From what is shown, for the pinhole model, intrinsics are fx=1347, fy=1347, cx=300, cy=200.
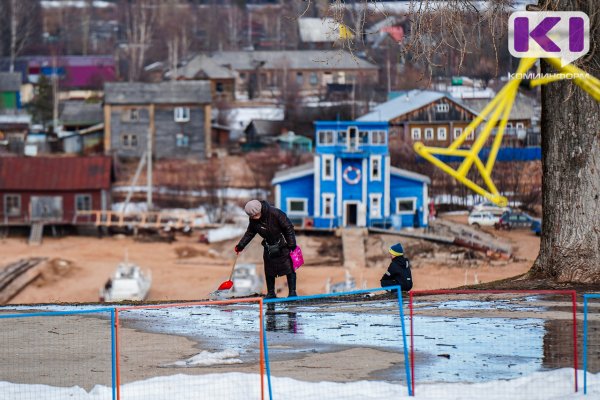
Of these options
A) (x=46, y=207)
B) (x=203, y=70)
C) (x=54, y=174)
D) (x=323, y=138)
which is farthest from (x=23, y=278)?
(x=203, y=70)

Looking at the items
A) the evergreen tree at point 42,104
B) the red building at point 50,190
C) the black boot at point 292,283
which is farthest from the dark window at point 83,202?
the black boot at point 292,283

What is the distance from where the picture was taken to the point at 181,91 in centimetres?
7231

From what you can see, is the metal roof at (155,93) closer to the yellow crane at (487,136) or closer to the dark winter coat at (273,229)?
the dark winter coat at (273,229)

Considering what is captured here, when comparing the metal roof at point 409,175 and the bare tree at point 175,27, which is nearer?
the metal roof at point 409,175

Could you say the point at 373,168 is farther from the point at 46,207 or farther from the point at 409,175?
the point at 46,207

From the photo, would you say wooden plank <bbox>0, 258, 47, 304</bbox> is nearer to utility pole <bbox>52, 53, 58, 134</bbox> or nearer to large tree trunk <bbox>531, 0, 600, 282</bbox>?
large tree trunk <bbox>531, 0, 600, 282</bbox>

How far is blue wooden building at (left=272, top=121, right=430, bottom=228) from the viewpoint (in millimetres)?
53219

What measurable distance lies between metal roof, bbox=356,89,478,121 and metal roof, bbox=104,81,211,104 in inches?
407

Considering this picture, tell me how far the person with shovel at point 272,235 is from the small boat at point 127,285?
23094 millimetres

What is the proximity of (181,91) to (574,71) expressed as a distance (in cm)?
5748

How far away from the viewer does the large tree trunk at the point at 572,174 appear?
16719 millimetres

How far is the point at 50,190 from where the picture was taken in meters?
57.4

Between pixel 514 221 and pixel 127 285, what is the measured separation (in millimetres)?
17551

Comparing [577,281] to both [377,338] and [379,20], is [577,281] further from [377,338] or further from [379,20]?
[379,20]
